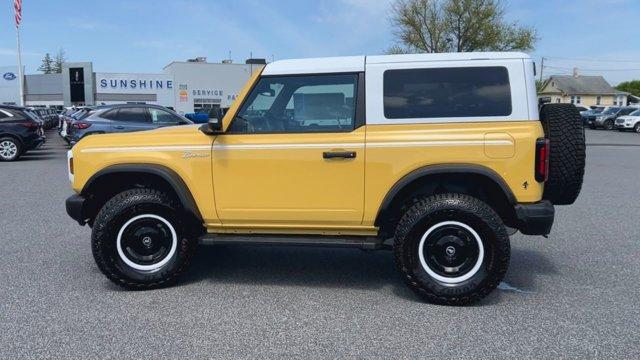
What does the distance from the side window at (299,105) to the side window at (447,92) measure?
346mm

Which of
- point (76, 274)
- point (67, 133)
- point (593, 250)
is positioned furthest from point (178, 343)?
point (67, 133)

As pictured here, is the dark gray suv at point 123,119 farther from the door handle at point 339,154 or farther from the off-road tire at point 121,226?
the door handle at point 339,154

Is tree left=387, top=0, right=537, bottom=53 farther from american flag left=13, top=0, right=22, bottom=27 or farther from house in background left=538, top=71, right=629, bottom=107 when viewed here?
house in background left=538, top=71, right=629, bottom=107

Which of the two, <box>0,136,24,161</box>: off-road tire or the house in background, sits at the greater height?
the house in background

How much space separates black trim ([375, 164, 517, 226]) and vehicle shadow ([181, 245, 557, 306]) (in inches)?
30.7

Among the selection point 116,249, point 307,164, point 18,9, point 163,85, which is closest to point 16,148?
point 116,249

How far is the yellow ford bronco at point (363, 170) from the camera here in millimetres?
4094

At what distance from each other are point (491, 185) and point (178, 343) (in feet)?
8.58

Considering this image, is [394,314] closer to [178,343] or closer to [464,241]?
[464,241]

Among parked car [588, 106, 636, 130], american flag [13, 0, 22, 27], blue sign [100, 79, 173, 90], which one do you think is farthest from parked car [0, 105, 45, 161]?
parked car [588, 106, 636, 130]

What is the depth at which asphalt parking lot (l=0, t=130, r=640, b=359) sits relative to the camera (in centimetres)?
345

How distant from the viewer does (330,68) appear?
14.4ft

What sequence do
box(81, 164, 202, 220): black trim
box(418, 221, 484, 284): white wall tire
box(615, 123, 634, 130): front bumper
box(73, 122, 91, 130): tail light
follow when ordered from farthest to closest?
box(615, 123, 634, 130): front bumper
box(73, 122, 91, 130): tail light
box(81, 164, 202, 220): black trim
box(418, 221, 484, 284): white wall tire

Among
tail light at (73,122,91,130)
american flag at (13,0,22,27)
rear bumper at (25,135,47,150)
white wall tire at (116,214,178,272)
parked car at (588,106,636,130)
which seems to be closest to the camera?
white wall tire at (116,214,178,272)
